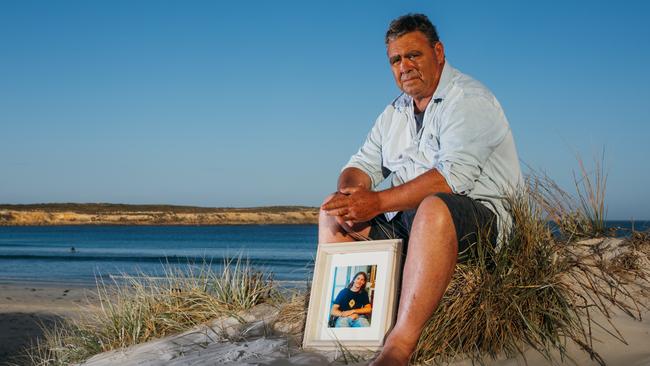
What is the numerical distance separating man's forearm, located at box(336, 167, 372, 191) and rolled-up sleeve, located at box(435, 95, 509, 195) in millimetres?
746

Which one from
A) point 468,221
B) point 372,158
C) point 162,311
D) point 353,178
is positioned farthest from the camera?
point 162,311

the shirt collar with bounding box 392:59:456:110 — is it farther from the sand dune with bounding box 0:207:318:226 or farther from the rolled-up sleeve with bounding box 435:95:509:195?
the sand dune with bounding box 0:207:318:226

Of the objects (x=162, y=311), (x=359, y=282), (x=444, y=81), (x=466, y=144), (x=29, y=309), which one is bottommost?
(x=29, y=309)

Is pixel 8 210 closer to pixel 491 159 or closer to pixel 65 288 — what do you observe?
pixel 65 288

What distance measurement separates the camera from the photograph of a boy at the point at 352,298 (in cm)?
341

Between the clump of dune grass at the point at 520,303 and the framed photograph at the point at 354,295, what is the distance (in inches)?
12.5

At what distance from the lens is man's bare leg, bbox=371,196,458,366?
9.57 feet

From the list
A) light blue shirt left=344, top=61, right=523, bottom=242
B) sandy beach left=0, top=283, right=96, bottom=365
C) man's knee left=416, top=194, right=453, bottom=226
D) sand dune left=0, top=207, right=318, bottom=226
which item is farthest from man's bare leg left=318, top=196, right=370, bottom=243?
sand dune left=0, top=207, right=318, bottom=226

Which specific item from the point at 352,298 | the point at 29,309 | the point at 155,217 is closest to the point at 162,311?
the point at 352,298

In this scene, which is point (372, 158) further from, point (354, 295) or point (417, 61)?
point (354, 295)

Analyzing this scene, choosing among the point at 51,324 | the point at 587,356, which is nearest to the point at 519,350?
the point at 587,356

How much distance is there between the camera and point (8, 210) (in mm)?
85375

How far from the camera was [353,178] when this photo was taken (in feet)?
13.0

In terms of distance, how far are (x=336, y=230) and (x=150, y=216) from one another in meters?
81.2
